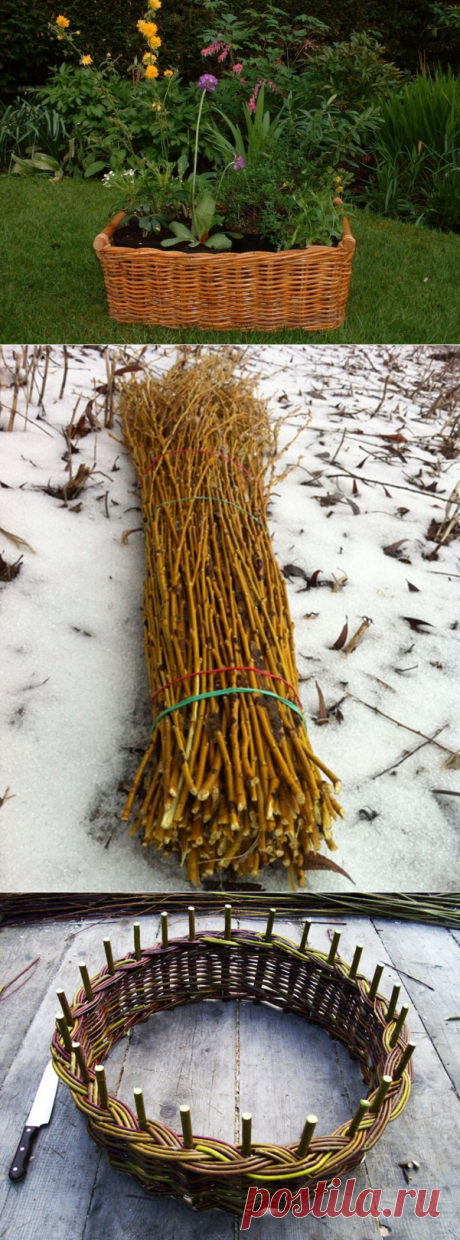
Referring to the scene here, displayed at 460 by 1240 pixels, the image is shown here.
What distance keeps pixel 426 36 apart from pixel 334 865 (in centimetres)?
218

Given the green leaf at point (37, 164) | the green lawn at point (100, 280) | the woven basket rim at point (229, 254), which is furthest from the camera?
the green leaf at point (37, 164)

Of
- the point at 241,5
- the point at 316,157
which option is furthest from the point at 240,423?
the point at 316,157

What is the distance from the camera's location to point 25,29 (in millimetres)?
1960

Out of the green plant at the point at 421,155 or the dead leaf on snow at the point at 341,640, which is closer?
the dead leaf on snow at the point at 341,640

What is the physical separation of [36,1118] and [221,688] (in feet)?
1.29

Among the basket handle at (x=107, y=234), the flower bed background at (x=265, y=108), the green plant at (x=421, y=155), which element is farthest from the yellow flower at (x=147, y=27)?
the green plant at (x=421, y=155)

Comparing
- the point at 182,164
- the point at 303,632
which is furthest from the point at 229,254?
the point at 303,632

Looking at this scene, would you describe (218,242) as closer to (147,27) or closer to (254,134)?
(254,134)

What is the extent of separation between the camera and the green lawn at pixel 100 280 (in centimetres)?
177

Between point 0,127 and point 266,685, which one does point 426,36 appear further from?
point 266,685

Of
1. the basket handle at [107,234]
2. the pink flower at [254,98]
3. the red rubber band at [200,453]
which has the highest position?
the pink flower at [254,98]

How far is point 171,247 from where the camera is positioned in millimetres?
2480

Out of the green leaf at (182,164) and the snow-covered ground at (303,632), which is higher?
the green leaf at (182,164)

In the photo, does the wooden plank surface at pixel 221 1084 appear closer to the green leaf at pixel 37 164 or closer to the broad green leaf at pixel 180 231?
the broad green leaf at pixel 180 231
